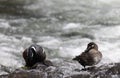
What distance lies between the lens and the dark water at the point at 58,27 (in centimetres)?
1142

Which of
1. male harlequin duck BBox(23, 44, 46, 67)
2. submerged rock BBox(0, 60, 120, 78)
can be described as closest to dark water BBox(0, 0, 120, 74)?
male harlequin duck BBox(23, 44, 46, 67)

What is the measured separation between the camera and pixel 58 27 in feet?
46.4

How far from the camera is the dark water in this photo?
37.5 feet

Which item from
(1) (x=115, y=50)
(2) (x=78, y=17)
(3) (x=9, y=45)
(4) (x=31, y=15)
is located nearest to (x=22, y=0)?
(4) (x=31, y=15)

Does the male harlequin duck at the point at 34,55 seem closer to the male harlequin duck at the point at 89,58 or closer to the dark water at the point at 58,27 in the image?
the male harlequin duck at the point at 89,58

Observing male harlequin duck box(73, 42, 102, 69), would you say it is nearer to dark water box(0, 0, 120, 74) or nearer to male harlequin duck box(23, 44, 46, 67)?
male harlequin duck box(23, 44, 46, 67)

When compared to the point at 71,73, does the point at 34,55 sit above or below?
above

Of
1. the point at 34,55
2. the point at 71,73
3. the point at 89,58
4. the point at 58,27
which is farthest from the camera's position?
the point at 58,27

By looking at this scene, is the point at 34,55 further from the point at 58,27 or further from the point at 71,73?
the point at 58,27

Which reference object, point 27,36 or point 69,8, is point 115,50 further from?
point 69,8

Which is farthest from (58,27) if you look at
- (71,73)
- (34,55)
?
(71,73)

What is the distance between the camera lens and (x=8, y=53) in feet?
36.4

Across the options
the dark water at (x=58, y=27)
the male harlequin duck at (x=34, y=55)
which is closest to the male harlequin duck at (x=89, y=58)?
the male harlequin duck at (x=34, y=55)

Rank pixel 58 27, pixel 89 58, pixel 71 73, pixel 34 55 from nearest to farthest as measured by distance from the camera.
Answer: pixel 71 73 → pixel 34 55 → pixel 89 58 → pixel 58 27
